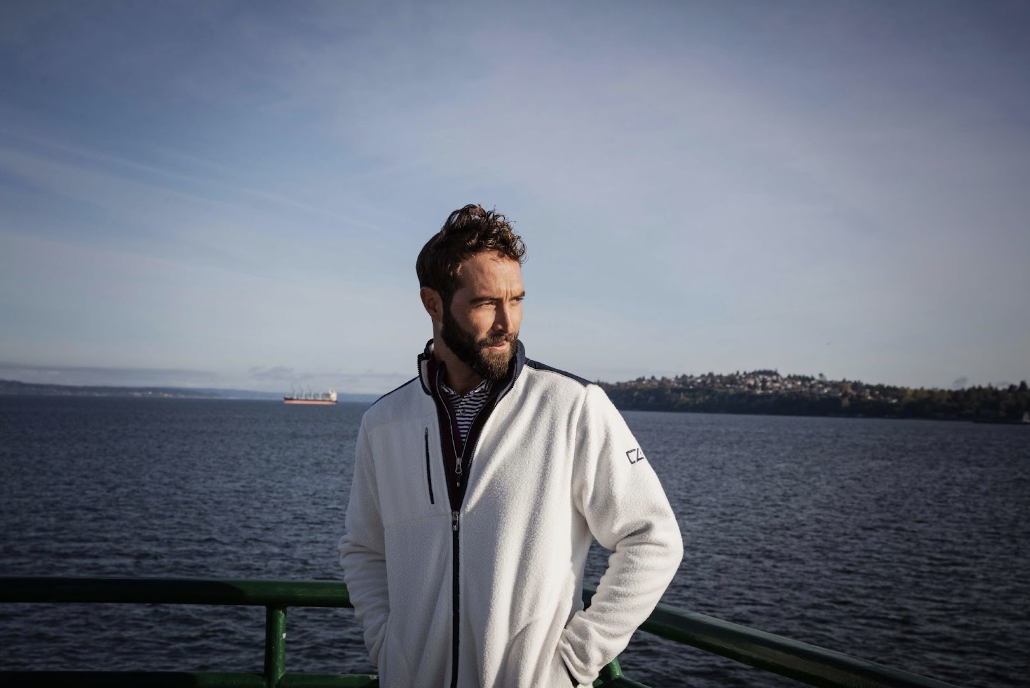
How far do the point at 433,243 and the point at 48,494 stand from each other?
38242 millimetres

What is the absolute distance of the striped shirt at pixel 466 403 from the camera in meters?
2.11

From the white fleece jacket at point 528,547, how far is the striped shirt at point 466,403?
0.24 ft

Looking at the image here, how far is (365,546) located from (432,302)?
0.73 m

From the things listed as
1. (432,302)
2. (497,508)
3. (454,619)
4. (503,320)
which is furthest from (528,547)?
(432,302)

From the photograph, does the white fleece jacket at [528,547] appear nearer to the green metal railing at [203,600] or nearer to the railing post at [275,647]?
the green metal railing at [203,600]

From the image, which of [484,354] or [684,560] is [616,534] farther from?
[684,560]

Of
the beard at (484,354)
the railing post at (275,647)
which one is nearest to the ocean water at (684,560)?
the railing post at (275,647)

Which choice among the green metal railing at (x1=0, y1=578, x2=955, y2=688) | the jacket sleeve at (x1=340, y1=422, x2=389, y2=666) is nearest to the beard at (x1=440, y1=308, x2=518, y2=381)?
the jacket sleeve at (x1=340, y1=422, x2=389, y2=666)

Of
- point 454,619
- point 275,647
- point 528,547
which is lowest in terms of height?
point 275,647

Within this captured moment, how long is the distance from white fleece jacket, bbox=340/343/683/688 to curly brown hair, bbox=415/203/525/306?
11.1 inches

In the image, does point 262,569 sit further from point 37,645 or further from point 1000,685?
point 1000,685

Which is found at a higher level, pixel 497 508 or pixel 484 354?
pixel 484 354

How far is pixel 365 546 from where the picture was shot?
7.48 ft

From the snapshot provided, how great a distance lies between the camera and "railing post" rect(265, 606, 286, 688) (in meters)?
2.46
